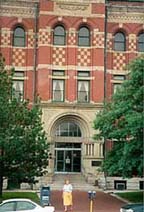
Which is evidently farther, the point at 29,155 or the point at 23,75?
the point at 23,75

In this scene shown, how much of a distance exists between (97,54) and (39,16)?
6370 mm

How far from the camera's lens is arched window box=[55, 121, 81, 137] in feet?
162

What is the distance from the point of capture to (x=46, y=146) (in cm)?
3462

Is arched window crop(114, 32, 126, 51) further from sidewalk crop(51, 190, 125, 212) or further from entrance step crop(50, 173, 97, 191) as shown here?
sidewalk crop(51, 190, 125, 212)

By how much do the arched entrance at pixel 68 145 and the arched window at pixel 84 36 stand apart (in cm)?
730

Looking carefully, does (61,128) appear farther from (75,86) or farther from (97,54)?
(97,54)

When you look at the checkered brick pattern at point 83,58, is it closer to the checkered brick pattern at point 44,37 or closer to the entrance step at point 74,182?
the checkered brick pattern at point 44,37

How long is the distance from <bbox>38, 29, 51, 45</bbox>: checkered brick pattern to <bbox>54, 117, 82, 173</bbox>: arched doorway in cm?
739

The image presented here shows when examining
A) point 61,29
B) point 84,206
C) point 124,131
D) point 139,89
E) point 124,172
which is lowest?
point 84,206

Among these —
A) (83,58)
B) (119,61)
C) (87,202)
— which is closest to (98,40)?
(83,58)

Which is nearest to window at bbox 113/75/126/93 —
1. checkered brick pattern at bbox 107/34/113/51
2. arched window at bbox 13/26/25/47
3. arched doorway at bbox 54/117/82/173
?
checkered brick pattern at bbox 107/34/113/51

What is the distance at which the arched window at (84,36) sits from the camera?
165ft

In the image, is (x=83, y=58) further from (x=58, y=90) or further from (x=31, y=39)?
(x=31, y=39)

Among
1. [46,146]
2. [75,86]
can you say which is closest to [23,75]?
[75,86]
